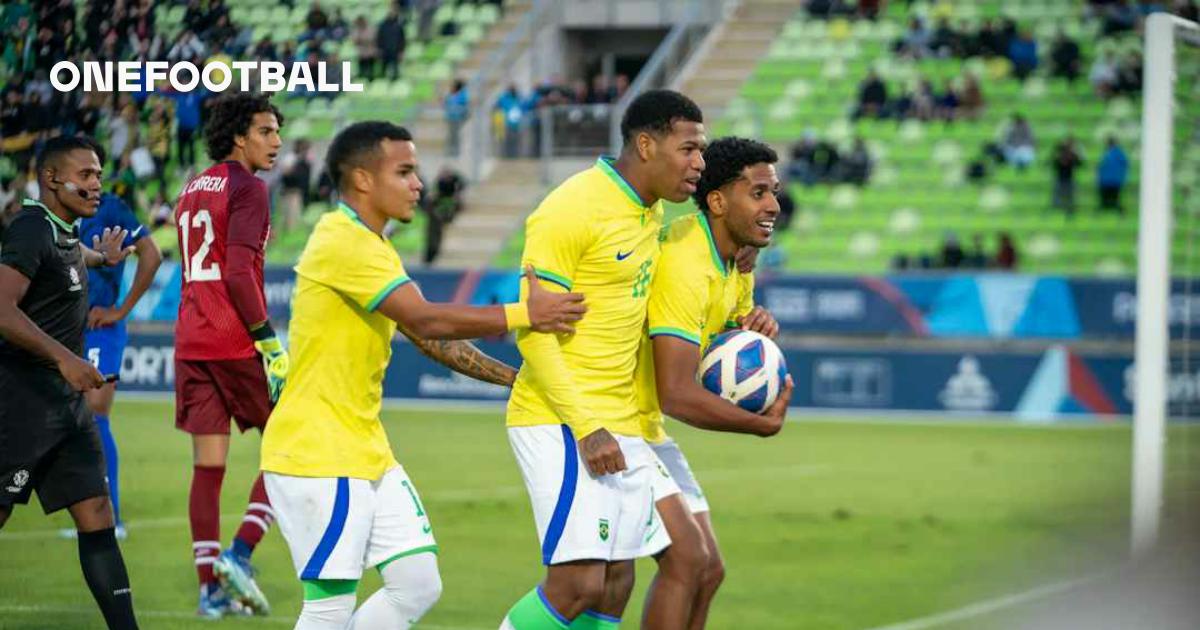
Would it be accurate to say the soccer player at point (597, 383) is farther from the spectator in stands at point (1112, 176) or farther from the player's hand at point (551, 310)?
the spectator in stands at point (1112, 176)

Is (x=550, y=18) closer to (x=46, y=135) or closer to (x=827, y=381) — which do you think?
(x=827, y=381)

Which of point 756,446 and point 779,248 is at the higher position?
point 779,248

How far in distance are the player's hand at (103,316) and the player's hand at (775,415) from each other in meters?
4.68

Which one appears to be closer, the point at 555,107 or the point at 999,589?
the point at 999,589

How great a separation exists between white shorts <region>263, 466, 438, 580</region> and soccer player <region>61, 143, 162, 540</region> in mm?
3579

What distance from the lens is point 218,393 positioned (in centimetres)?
887

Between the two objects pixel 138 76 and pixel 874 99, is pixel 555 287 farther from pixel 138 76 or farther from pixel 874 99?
pixel 874 99

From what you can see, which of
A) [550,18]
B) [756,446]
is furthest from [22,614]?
[550,18]

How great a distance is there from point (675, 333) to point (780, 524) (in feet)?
21.4

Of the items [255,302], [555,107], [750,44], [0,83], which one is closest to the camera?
[255,302]

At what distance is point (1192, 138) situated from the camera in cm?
1083

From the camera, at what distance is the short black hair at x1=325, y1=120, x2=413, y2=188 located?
20.4ft

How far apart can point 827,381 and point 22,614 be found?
1543 cm

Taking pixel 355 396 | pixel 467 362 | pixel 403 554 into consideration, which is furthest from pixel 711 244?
pixel 403 554
